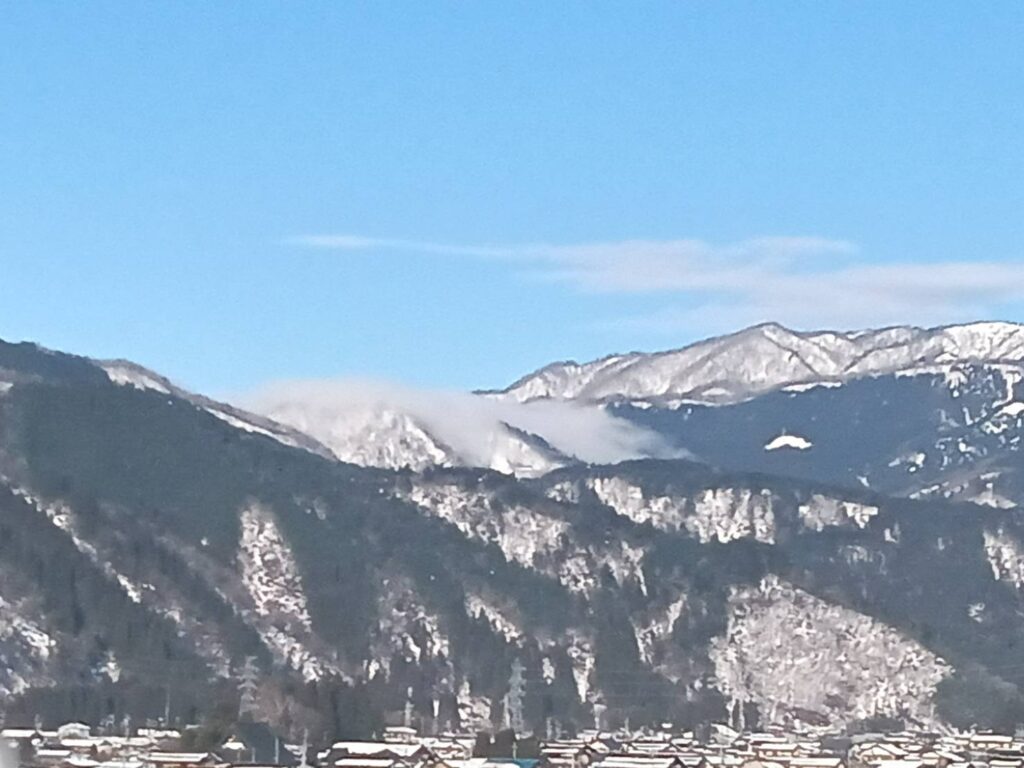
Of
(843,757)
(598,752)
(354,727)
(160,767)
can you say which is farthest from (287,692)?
(160,767)

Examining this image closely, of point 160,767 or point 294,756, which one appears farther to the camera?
point 294,756

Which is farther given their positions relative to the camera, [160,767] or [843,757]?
[843,757]

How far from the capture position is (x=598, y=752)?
168m

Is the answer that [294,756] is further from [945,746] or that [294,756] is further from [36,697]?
[945,746]

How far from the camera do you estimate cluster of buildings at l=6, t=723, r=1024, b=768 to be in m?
139

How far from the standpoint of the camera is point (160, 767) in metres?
128

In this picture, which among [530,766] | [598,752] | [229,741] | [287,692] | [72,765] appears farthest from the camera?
[287,692]

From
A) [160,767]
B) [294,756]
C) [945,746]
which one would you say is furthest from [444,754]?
[945,746]

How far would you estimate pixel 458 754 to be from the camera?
16150cm

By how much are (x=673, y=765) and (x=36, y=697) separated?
5987 cm

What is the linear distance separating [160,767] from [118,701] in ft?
216

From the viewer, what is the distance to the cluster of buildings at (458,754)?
13875cm

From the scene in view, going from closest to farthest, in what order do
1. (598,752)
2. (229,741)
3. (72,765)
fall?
(72,765) → (229,741) → (598,752)

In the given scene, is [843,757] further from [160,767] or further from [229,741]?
[160,767]
